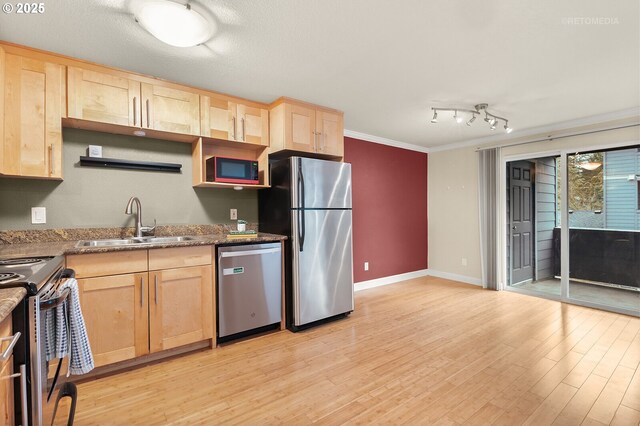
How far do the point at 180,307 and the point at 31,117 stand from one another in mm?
1771

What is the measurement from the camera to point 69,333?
1450 millimetres

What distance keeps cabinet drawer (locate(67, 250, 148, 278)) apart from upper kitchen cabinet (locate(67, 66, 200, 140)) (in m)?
1.07

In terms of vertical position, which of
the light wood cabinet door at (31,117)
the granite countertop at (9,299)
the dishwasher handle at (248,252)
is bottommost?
the dishwasher handle at (248,252)

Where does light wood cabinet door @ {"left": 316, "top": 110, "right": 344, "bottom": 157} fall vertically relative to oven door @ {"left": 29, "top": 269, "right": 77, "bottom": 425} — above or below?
above

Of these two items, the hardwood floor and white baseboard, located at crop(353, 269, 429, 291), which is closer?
A: the hardwood floor

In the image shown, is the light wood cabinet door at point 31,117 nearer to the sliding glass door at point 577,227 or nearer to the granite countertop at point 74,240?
the granite countertop at point 74,240

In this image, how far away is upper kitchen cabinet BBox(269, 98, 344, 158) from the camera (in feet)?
10.1

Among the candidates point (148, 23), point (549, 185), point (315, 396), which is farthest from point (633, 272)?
point (148, 23)

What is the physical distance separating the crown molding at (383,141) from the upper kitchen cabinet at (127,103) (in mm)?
2319

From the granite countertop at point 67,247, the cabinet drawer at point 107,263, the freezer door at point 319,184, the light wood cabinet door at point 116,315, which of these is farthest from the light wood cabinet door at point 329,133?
the light wood cabinet door at point 116,315

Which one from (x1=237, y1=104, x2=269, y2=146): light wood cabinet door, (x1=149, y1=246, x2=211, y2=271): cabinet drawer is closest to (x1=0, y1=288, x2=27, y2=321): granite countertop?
(x1=149, y1=246, x2=211, y2=271): cabinet drawer

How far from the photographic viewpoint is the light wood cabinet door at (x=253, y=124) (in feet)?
10.0

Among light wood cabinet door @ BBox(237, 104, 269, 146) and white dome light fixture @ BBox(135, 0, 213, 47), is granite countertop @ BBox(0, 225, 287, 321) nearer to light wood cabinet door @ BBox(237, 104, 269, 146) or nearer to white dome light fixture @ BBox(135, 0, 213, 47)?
light wood cabinet door @ BBox(237, 104, 269, 146)

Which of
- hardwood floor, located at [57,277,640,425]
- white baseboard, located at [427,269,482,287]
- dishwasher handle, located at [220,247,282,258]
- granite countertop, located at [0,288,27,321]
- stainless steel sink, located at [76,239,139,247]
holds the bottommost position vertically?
hardwood floor, located at [57,277,640,425]
